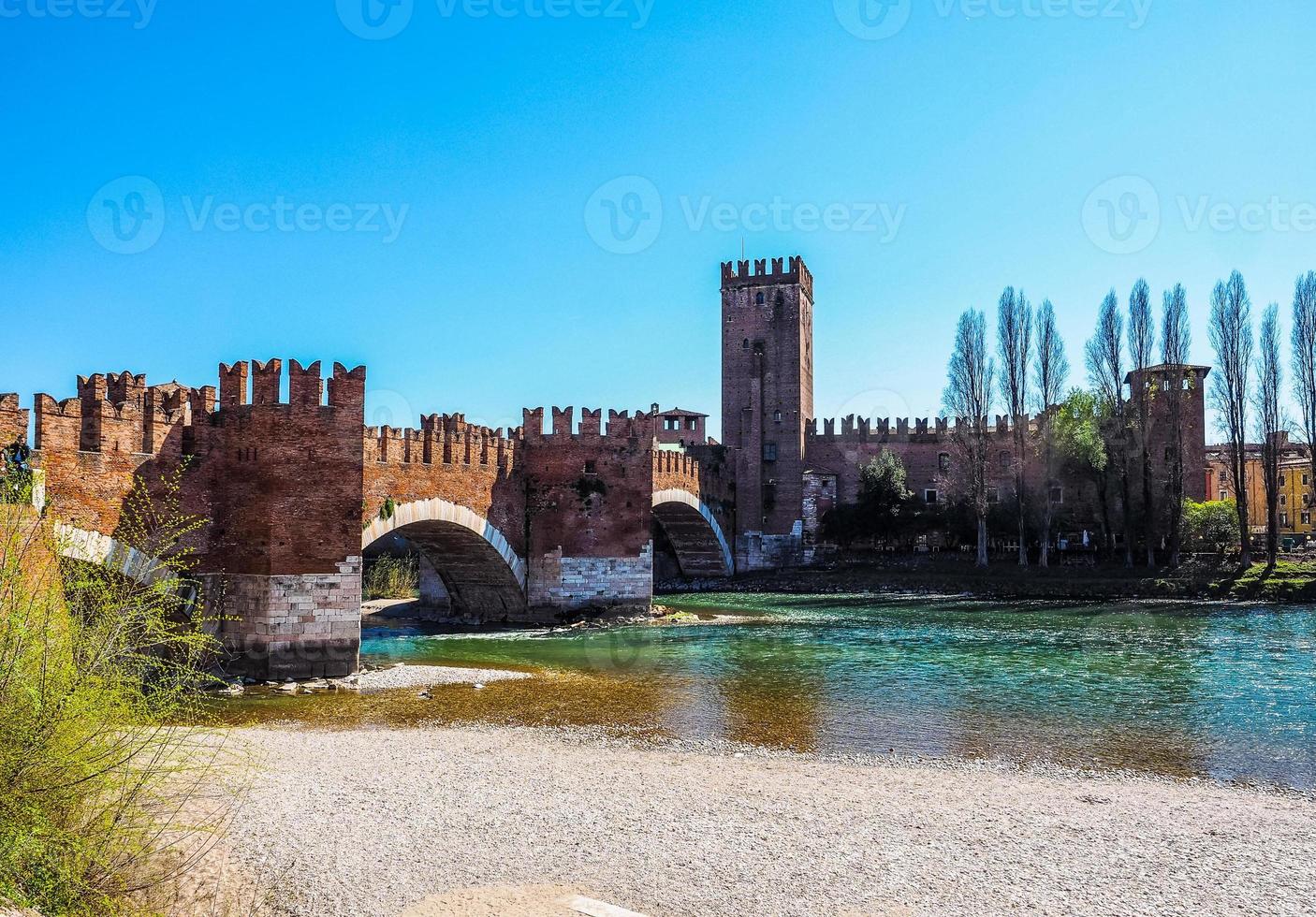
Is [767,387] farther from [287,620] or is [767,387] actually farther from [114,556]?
[114,556]

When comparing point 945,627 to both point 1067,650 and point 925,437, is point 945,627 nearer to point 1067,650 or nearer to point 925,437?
point 1067,650

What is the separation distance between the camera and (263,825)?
7.90 m

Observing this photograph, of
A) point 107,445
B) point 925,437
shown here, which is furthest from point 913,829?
point 925,437

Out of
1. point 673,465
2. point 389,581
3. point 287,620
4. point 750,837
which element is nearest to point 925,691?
point 750,837

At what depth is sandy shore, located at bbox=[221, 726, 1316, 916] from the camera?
6609 mm

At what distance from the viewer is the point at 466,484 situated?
75.5 feet

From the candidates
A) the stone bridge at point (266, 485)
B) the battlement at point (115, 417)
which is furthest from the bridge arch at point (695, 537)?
the battlement at point (115, 417)

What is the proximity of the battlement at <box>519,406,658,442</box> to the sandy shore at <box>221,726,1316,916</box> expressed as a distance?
15.9m

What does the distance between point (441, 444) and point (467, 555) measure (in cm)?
413

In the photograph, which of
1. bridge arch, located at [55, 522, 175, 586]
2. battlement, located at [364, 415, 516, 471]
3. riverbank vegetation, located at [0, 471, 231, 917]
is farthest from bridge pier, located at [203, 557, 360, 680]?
riverbank vegetation, located at [0, 471, 231, 917]

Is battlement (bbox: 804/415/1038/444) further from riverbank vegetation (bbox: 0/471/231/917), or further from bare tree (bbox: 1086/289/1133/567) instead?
riverbank vegetation (bbox: 0/471/231/917)

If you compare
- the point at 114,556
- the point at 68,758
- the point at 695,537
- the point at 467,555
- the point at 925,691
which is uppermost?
the point at 114,556

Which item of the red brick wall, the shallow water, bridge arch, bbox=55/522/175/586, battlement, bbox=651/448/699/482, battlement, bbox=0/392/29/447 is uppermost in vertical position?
the red brick wall

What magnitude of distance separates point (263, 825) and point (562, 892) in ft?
9.75
